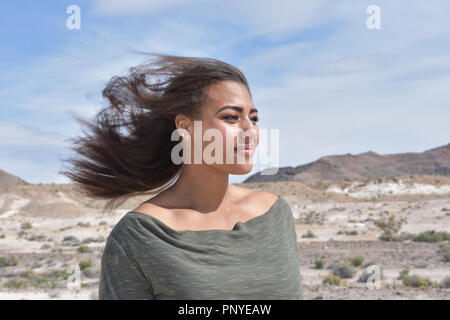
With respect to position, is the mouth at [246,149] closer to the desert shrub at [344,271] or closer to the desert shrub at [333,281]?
the desert shrub at [333,281]

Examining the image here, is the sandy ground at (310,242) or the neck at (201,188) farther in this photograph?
the sandy ground at (310,242)

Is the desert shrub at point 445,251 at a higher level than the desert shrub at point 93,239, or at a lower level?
lower

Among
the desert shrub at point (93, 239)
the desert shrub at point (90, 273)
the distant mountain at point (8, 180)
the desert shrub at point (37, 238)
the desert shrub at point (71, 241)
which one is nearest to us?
the desert shrub at point (90, 273)

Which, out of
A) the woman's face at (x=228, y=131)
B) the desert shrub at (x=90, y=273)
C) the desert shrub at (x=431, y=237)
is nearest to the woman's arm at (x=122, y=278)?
the woman's face at (x=228, y=131)

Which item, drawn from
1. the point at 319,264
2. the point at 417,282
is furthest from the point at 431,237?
the point at 417,282

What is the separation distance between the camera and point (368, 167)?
4109 inches

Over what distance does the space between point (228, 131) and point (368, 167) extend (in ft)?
348

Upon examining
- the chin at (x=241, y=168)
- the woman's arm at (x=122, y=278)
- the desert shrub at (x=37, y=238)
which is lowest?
the woman's arm at (x=122, y=278)

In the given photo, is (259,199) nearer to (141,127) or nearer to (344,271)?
(141,127)

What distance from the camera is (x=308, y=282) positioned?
12789 millimetres

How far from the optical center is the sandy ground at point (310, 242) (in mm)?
12156

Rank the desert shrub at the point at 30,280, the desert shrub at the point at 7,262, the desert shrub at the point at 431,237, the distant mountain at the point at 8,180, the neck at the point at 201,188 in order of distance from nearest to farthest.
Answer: the neck at the point at 201,188 → the desert shrub at the point at 30,280 → the desert shrub at the point at 7,262 → the desert shrub at the point at 431,237 → the distant mountain at the point at 8,180
